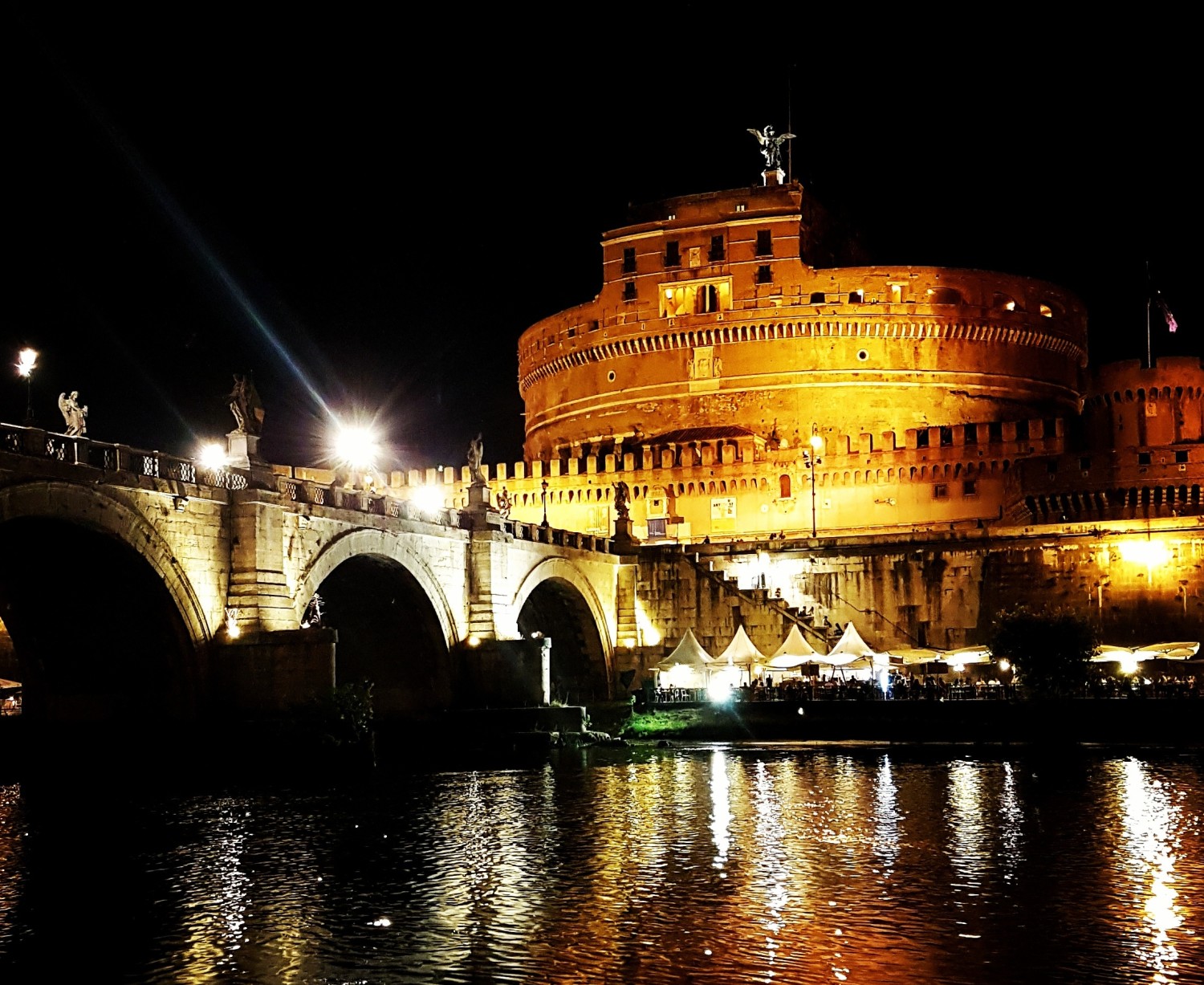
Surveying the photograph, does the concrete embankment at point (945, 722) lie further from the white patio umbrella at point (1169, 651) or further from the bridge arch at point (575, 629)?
the bridge arch at point (575, 629)

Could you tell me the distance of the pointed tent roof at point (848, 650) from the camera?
46.5 meters

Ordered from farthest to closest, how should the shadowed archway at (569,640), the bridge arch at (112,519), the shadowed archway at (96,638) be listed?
the shadowed archway at (569,640), the shadowed archway at (96,638), the bridge arch at (112,519)

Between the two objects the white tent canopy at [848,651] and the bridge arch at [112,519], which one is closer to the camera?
the bridge arch at [112,519]

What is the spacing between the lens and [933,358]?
69688 mm

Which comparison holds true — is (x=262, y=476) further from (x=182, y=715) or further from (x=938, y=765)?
(x=938, y=765)

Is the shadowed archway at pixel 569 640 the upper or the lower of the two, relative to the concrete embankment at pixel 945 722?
upper

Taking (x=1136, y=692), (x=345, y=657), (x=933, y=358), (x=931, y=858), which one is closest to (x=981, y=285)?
(x=933, y=358)

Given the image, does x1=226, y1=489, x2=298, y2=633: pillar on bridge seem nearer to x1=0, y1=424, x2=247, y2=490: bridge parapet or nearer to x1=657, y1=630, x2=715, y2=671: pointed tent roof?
x1=0, y1=424, x2=247, y2=490: bridge parapet

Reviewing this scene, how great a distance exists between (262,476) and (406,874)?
50.3ft

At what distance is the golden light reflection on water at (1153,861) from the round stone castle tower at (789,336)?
123 feet

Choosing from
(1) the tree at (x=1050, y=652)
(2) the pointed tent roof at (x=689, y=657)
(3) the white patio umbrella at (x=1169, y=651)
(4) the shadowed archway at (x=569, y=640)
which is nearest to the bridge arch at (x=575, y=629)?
(4) the shadowed archway at (x=569, y=640)

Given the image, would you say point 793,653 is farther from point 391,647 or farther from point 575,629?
point 391,647

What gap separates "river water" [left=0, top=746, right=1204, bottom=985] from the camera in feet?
53.4

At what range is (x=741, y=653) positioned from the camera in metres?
47.8
